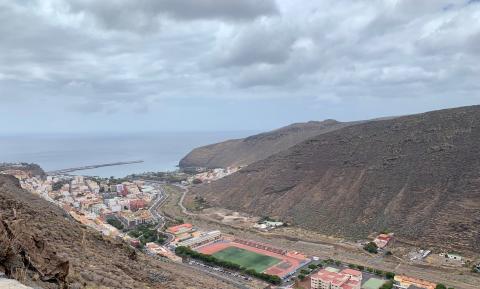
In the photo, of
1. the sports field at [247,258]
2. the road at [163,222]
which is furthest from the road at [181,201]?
the sports field at [247,258]

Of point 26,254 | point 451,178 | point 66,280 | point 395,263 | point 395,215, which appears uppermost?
point 26,254

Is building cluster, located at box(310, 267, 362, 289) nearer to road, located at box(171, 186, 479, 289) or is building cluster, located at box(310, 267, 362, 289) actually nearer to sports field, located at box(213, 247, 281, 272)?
road, located at box(171, 186, 479, 289)

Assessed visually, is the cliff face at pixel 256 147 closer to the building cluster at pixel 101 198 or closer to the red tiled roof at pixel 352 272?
the building cluster at pixel 101 198

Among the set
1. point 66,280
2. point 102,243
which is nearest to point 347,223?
point 102,243

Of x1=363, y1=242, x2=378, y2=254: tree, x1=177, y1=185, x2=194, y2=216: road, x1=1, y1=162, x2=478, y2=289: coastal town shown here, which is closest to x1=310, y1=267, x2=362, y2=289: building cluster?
x1=1, y1=162, x2=478, y2=289: coastal town

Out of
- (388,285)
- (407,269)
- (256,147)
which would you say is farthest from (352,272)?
(256,147)

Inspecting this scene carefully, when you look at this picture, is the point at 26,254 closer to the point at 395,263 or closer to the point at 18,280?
the point at 18,280

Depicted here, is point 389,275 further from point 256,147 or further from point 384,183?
point 256,147

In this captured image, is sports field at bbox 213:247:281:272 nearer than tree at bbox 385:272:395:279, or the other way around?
tree at bbox 385:272:395:279
